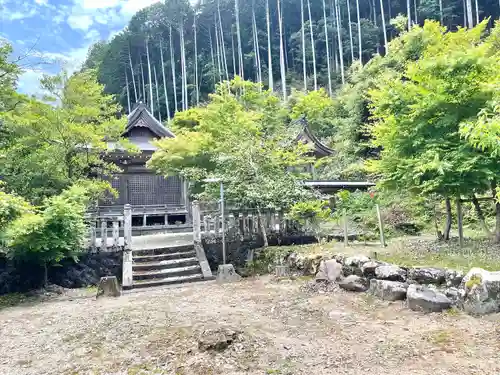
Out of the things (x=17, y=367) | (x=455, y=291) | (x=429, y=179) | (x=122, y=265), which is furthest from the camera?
(x=122, y=265)

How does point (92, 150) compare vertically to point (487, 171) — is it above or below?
above

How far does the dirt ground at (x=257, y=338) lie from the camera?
346 cm

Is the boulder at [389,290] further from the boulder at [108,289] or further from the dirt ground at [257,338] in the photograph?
the boulder at [108,289]

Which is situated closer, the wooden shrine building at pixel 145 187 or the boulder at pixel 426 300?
the boulder at pixel 426 300

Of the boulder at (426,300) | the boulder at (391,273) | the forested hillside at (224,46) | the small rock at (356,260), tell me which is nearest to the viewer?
the boulder at (426,300)

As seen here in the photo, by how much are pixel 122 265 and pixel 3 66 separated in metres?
6.27

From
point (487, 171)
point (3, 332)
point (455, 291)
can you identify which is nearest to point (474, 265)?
point (455, 291)

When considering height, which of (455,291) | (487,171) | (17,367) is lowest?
(17,367)

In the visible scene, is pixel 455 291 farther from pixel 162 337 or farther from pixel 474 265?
pixel 162 337

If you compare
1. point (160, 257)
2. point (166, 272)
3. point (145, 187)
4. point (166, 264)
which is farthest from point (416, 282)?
point (145, 187)

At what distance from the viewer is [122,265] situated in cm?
884

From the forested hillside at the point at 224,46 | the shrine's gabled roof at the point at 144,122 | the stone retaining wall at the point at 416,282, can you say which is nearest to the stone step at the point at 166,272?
the stone retaining wall at the point at 416,282

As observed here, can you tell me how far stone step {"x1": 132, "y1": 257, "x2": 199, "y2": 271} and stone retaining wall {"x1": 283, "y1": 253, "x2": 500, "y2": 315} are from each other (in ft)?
10.8

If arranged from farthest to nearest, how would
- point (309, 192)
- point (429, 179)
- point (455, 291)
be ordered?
point (309, 192) → point (429, 179) → point (455, 291)
